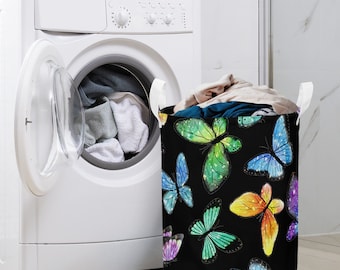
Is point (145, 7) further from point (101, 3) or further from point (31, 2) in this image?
point (31, 2)

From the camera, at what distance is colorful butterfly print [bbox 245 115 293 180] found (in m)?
1.25

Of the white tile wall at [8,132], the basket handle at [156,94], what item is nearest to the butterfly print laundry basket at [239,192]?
the basket handle at [156,94]

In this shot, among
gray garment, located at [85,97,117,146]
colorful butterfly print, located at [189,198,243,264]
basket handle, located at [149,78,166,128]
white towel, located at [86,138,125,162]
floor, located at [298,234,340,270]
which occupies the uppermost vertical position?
basket handle, located at [149,78,166,128]

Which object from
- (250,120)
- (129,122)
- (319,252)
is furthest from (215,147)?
(319,252)

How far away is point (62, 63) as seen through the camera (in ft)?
4.72

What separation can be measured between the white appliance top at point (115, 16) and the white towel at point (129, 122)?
0.69 ft

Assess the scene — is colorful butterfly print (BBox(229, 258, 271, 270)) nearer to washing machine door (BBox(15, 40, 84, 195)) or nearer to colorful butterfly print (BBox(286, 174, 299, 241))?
colorful butterfly print (BBox(286, 174, 299, 241))

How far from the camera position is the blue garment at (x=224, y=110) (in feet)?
4.27

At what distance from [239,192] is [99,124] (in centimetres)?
53

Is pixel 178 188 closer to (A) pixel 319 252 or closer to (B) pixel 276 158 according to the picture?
(B) pixel 276 158

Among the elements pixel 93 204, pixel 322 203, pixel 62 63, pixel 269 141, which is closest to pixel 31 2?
pixel 62 63

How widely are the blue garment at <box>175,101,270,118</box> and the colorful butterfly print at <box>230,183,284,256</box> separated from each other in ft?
0.63

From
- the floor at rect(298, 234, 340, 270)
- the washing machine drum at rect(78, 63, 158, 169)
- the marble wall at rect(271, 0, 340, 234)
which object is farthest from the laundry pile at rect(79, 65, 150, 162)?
the marble wall at rect(271, 0, 340, 234)

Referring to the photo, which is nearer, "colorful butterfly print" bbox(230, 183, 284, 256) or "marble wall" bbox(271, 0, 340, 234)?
"colorful butterfly print" bbox(230, 183, 284, 256)
